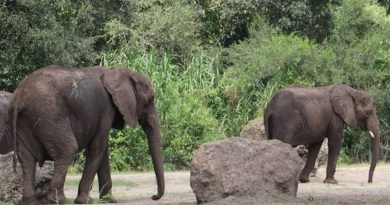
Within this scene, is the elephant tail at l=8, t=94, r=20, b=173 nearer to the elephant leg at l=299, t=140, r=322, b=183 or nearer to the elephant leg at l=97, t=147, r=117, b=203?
the elephant leg at l=97, t=147, r=117, b=203

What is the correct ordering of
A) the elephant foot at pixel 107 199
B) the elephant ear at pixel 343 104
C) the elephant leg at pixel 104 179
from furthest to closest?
the elephant ear at pixel 343 104 < the elephant leg at pixel 104 179 < the elephant foot at pixel 107 199

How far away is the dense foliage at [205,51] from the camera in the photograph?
849 inches

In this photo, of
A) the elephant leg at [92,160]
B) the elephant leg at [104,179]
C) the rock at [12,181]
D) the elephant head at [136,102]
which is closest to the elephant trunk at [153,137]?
the elephant head at [136,102]

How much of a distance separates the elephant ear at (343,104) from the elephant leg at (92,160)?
22.0 ft

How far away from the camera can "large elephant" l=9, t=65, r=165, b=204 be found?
11.9 metres

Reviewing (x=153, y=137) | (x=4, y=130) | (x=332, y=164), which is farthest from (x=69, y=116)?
(x=332, y=164)

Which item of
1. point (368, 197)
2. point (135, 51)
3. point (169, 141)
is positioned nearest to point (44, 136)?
point (368, 197)

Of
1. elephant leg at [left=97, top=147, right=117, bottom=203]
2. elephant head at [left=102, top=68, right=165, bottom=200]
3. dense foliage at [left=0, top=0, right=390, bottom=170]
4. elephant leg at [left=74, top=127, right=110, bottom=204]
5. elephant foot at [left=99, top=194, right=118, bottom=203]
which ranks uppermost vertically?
elephant head at [left=102, top=68, right=165, bottom=200]

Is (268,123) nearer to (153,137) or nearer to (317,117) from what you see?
(317,117)

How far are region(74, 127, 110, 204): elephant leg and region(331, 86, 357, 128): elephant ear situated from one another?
6.71 metres

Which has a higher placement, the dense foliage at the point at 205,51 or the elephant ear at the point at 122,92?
the elephant ear at the point at 122,92

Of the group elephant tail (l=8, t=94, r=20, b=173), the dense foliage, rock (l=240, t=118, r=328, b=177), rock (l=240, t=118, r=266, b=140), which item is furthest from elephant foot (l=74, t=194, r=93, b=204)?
the dense foliage

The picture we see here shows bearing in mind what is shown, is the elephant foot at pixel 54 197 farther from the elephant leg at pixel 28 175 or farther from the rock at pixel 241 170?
the rock at pixel 241 170

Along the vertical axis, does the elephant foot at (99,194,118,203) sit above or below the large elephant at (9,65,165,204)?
below
